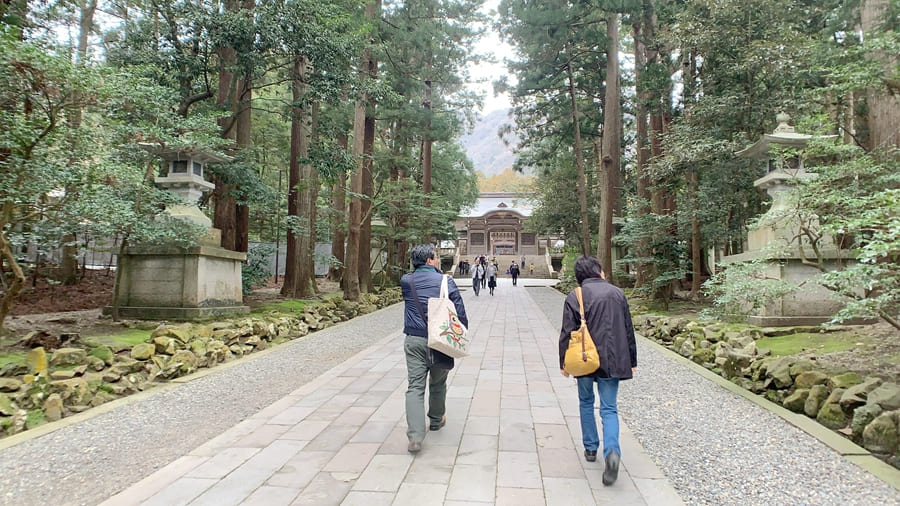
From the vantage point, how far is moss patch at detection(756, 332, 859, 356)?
5.51m

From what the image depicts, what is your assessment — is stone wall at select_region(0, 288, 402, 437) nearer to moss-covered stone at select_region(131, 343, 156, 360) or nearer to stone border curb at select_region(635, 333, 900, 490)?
moss-covered stone at select_region(131, 343, 156, 360)

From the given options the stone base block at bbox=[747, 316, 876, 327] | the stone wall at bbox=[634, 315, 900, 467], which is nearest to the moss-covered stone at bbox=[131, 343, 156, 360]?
the stone wall at bbox=[634, 315, 900, 467]

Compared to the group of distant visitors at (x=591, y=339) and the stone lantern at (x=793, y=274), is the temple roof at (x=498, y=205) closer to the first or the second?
the stone lantern at (x=793, y=274)

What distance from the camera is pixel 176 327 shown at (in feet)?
20.3

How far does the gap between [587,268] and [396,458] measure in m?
1.65

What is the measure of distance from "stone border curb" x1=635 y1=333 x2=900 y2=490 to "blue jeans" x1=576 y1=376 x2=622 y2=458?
4.77 ft

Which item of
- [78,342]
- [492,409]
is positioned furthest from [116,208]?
[492,409]

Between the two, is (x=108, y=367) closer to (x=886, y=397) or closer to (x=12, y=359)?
(x=12, y=359)

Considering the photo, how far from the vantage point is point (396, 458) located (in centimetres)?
307

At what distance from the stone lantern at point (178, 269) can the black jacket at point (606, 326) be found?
661 centimetres

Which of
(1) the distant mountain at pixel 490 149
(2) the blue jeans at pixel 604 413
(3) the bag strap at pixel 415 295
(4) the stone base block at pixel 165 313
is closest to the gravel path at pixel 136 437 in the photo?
(3) the bag strap at pixel 415 295

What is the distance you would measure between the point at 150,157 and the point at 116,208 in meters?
2.52

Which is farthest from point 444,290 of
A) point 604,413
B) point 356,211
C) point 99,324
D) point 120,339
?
point 356,211

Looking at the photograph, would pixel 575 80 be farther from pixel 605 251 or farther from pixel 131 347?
pixel 131 347
